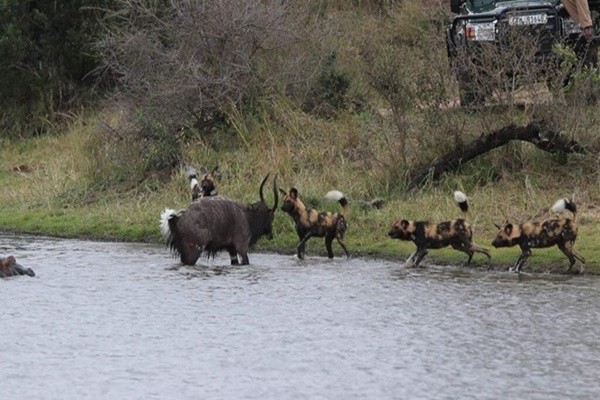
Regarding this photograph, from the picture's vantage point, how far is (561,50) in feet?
62.1

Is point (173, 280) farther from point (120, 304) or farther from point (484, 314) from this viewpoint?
point (484, 314)


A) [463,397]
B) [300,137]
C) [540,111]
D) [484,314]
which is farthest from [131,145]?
[463,397]

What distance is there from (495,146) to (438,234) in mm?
2947

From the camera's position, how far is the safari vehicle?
19.3 meters

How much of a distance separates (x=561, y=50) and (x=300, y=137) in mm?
4550

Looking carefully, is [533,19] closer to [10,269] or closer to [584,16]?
[584,16]

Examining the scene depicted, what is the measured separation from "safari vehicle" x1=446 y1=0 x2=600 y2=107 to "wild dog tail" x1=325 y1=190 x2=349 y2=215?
96.3 inches

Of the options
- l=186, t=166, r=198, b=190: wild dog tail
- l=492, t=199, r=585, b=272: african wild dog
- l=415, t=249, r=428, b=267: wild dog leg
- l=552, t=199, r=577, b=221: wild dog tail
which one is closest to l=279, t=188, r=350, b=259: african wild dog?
l=415, t=249, r=428, b=267: wild dog leg

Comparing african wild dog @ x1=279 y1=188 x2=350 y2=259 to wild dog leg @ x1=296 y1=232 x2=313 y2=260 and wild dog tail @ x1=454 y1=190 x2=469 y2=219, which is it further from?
wild dog tail @ x1=454 y1=190 x2=469 y2=219

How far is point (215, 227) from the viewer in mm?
16891

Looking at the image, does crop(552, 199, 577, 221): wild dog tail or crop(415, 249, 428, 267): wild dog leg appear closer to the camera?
crop(552, 199, 577, 221): wild dog tail

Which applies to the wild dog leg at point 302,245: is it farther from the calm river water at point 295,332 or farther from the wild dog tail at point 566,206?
the wild dog tail at point 566,206

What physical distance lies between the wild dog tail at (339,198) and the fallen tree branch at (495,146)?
124 cm

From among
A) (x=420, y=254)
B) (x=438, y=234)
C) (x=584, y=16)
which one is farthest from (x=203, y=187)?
(x=584, y=16)
